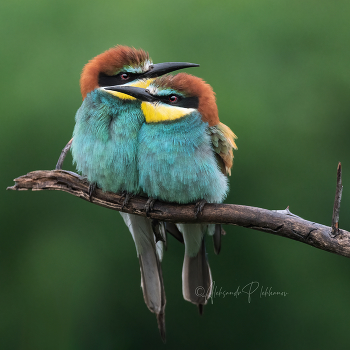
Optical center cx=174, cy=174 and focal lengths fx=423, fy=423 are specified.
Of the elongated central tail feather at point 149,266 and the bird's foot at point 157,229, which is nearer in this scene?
the bird's foot at point 157,229

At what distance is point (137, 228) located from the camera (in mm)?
2314

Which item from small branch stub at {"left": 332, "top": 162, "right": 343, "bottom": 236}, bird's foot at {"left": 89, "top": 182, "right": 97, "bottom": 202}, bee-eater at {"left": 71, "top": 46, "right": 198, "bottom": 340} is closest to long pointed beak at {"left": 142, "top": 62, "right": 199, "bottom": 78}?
bee-eater at {"left": 71, "top": 46, "right": 198, "bottom": 340}

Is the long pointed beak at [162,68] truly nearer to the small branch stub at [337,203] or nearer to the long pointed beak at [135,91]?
the long pointed beak at [135,91]

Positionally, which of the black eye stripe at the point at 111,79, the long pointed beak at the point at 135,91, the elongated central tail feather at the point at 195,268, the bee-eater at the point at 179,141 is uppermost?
the black eye stripe at the point at 111,79

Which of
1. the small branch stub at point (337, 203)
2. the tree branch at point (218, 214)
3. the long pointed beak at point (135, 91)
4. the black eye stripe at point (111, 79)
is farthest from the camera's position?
the black eye stripe at point (111, 79)

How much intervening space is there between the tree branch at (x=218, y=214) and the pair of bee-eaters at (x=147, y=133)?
0.15ft

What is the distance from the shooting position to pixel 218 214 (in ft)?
6.08

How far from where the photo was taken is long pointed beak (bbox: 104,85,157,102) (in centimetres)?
190

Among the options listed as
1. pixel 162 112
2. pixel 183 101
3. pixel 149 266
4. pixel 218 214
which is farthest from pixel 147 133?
pixel 149 266

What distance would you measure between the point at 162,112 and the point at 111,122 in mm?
246

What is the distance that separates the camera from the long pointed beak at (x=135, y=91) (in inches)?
74.9

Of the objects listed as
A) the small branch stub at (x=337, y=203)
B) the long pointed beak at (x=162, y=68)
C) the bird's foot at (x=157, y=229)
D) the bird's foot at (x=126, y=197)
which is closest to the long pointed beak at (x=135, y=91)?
the long pointed beak at (x=162, y=68)

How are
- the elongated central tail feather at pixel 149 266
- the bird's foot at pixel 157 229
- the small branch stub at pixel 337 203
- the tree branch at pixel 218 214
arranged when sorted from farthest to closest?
the elongated central tail feather at pixel 149 266
the bird's foot at pixel 157 229
the tree branch at pixel 218 214
the small branch stub at pixel 337 203

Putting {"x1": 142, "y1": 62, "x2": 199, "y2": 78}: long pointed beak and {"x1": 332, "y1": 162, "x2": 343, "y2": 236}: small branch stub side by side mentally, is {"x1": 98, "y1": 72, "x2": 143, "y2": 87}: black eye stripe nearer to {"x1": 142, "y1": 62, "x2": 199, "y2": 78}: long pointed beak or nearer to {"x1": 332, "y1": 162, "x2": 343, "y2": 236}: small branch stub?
{"x1": 142, "y1": 62, "x2": 199, "y2": 78}: long pointed beak
